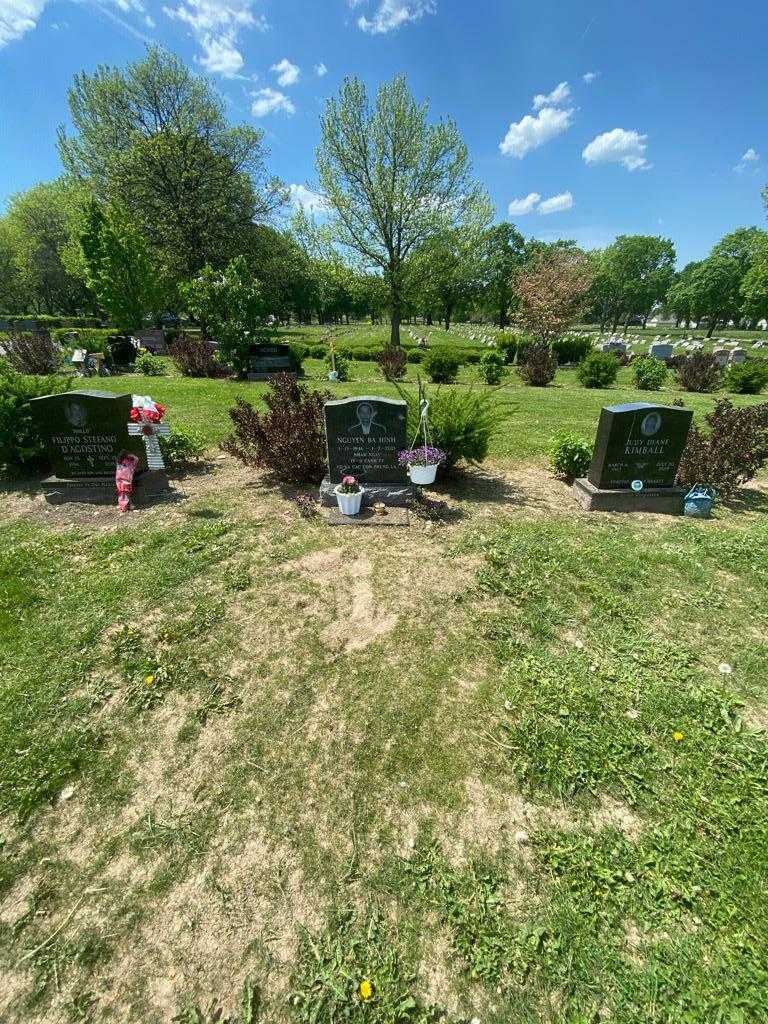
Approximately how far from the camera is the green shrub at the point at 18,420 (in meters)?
6.18

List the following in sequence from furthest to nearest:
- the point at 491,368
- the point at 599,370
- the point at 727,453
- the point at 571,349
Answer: the point at 571,349
the point at 599,370
the point at 491,368
the point at 727,453

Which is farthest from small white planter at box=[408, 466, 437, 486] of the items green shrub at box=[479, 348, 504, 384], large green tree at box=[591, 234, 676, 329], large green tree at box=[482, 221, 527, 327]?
large green tree at box=[591, 234, 676, 329]

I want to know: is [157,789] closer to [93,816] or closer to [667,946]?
[93,816]

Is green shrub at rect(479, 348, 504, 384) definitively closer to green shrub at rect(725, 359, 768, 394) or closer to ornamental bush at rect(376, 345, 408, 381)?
ornamental bush at rect(376, 345, 408, 381)

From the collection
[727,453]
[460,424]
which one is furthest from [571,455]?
[727,453]

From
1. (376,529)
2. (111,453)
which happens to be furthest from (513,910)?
(111,453)

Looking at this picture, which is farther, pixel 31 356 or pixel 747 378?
pixel 747 378

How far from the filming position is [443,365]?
54.6ft

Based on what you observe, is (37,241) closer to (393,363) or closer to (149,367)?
(149,367)

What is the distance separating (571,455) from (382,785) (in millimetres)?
5703

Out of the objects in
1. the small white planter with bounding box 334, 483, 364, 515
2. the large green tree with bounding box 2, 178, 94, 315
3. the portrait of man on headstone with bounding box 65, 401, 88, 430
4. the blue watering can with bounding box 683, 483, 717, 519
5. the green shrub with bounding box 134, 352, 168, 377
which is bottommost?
the blue watering can with bounding box 683, 483, 717, 519

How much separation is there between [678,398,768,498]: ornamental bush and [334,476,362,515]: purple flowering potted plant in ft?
15.4

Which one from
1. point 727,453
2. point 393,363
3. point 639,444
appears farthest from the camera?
point 393,363

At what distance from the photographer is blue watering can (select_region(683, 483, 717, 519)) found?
5906 mm
